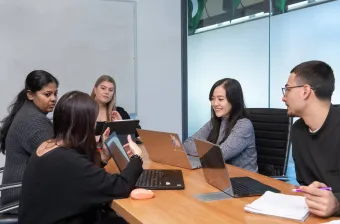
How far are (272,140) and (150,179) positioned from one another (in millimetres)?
1036

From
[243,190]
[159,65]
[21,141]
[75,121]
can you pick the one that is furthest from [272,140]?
[159,65]

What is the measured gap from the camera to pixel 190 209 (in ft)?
4.46

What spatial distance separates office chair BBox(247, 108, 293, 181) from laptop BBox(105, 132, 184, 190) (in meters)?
0.80

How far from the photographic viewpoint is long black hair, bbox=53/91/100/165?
1.47 m

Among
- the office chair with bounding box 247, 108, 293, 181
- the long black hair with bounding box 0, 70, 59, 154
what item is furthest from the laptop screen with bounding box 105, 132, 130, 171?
the office chair with bounding box 247, 108, 293, 181

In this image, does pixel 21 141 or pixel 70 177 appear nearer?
pixel 70 177

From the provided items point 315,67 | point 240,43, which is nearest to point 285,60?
point 240,43

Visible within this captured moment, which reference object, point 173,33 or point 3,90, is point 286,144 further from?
point 3,90

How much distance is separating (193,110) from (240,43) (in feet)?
3.18

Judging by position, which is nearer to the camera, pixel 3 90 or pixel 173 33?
pixel 3 90

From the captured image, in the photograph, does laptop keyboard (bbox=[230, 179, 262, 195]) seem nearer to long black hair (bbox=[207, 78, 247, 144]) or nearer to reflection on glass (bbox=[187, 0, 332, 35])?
long black hair (bbox=[207, 78, 247, 144])

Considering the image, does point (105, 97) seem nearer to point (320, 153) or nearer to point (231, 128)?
point (231, 128)

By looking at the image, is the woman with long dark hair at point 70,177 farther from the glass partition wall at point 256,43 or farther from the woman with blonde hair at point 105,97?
the glass partition wall at point 256,43

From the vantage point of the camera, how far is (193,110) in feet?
14.5
